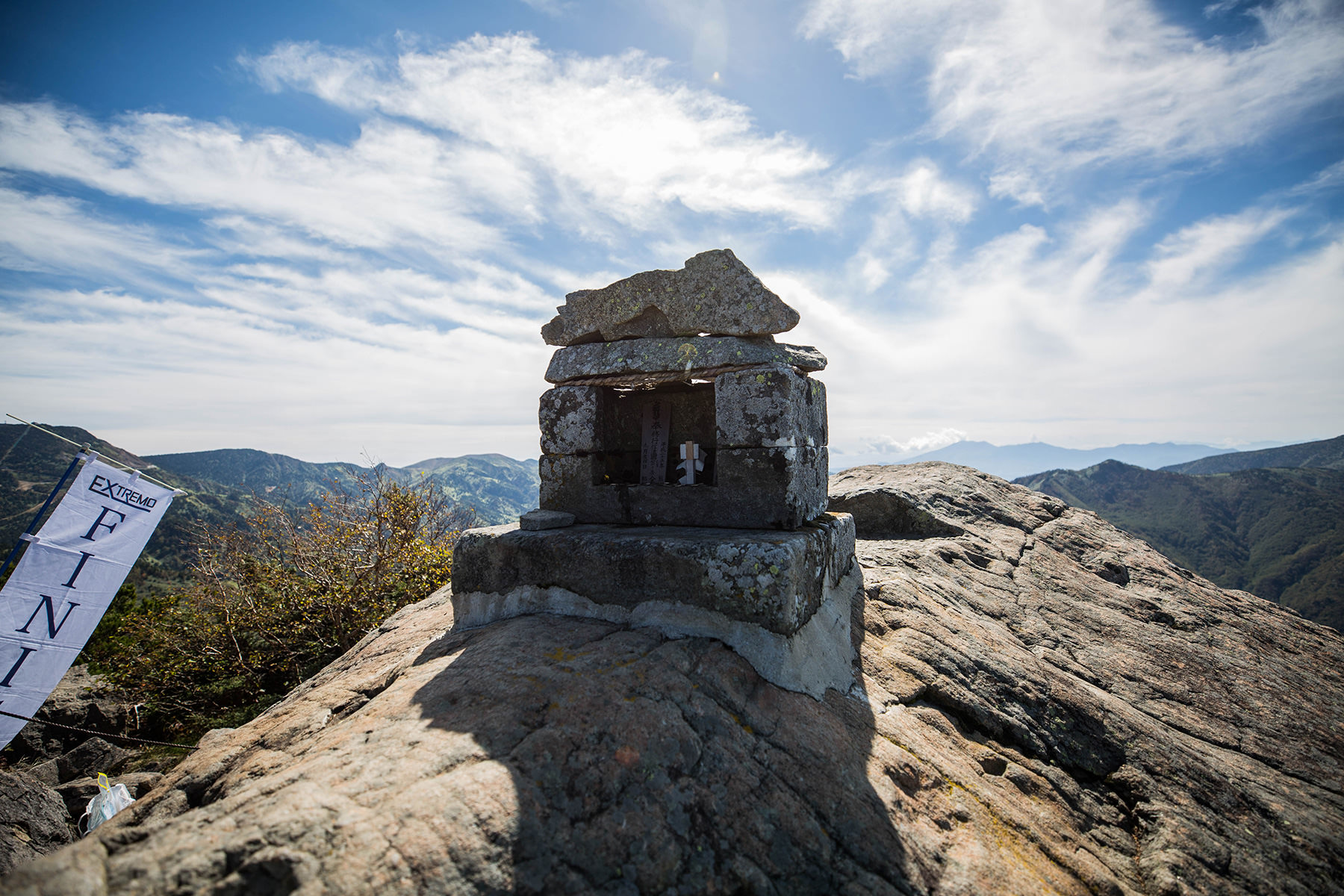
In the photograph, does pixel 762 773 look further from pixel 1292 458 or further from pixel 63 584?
pixel 1292 458

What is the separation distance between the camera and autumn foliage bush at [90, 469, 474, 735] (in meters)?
10.0

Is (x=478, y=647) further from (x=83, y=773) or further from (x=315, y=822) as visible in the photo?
(x=83, y=773)

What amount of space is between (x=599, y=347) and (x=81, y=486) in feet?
23.5

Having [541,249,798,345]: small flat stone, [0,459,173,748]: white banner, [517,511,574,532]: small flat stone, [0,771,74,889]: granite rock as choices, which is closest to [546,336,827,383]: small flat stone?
[541,249,798,345]: small flat stone

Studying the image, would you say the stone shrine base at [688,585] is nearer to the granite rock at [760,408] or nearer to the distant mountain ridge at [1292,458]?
the granite rock at [760,408]

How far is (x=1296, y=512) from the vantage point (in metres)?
90.4

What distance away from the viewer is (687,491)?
5027mm

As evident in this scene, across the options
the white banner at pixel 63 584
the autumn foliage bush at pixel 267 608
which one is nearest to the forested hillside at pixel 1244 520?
the autumn foliage bush at pixel 267 608

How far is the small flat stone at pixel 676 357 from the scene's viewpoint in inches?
195

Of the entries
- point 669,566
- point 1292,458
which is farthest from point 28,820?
point 1292,458

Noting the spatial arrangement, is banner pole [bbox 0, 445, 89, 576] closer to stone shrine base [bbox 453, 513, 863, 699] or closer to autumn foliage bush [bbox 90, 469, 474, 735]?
autumn foliage bush [bbox 90, 469, 474, 735]

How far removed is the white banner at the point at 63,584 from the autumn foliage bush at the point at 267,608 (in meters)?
3.25

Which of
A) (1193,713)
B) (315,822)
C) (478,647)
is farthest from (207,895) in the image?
(1193,713)

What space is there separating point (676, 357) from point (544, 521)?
1948 mm
